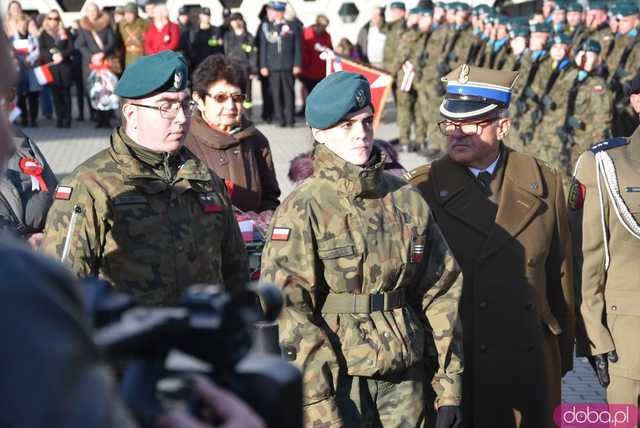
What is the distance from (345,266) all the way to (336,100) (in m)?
0.59

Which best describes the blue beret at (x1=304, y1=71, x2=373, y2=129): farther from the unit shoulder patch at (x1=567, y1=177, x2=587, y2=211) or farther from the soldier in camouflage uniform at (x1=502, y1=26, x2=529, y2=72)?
the soldier in camouflage uniform at (x1=502, y1=26, x2=529, y2=72)

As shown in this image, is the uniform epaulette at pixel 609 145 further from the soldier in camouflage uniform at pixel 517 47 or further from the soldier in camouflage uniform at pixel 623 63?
the soldier in camouflage uniform at pixel 517 47

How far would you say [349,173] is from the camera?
396 cm

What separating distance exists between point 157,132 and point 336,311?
2.80ft

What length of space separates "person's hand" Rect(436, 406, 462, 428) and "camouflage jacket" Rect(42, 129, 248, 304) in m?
0.94

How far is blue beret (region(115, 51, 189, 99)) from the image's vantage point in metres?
3.97

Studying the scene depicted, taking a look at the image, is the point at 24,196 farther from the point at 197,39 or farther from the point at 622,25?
the point at 197,39

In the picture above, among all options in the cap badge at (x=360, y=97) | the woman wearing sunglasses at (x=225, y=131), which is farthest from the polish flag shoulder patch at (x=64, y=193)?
the woman wearing sunglasses at (x=225, y=131)

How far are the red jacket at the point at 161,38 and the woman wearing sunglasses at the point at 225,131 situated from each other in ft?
45.4

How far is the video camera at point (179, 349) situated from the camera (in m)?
1.48

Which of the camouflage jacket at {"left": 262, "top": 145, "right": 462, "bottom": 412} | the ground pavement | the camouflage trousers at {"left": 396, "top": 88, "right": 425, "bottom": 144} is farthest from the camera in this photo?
the camouflage trousers at {"left": 396, "top": 88, "right": 425, "bottom": 144}

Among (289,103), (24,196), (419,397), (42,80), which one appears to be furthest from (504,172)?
(289,103)

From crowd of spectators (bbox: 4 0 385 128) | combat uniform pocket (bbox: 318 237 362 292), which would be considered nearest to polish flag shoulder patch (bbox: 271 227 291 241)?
combat uniform pocket (bbox: 318 237 362 292)

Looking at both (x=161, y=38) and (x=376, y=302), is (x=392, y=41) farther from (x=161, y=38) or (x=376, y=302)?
(x=376, y=302)
